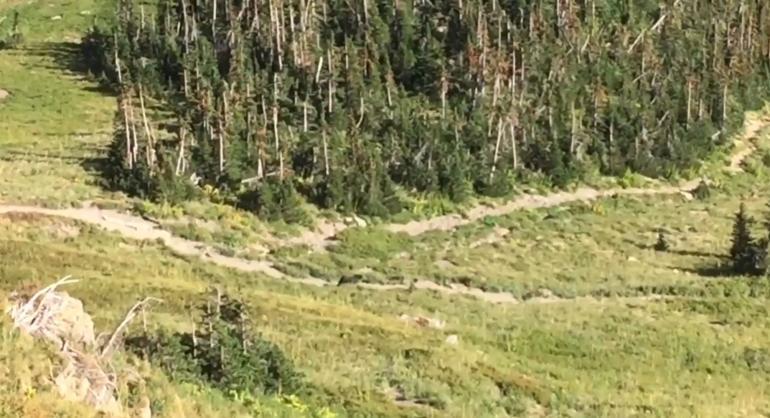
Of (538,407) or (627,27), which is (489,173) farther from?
(538,407)

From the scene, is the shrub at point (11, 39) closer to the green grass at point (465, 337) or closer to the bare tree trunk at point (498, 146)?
the bare tree trunk at point (498, 146)

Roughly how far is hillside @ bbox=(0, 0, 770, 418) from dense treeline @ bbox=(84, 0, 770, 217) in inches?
16.7

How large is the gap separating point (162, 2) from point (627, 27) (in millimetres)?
49974

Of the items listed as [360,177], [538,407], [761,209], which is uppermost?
[538,407]

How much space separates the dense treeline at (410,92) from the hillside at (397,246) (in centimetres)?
43

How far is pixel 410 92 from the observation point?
99.6 metres

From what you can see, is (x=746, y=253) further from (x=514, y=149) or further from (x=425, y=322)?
(x=514, y=149)

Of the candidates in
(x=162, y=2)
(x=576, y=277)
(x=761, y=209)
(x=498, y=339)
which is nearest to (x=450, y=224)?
(x=576, y=277)

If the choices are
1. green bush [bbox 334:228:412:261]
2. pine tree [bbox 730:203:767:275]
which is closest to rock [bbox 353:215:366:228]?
green bush [bbox 334:228:412:261]

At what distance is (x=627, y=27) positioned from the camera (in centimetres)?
11456

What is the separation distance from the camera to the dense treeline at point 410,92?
75.1 metres

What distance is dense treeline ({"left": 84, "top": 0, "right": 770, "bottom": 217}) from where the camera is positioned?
75.1 metres

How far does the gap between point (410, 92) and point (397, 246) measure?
34568mm

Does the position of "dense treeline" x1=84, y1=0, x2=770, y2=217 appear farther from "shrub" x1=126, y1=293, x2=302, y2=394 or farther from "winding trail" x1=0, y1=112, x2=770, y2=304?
"shrub" x1=126, y1=293, x2=302, y2=394
